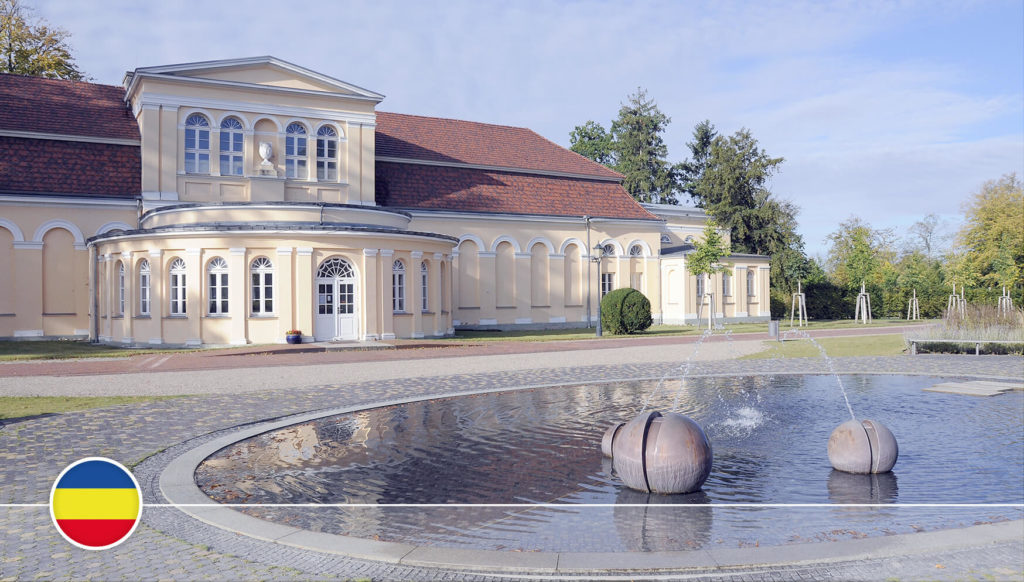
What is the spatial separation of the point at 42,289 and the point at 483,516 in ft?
106

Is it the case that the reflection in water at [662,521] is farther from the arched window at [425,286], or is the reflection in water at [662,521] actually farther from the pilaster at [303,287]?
the arched window at [425,286]

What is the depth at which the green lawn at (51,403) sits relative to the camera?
12719 millimetres

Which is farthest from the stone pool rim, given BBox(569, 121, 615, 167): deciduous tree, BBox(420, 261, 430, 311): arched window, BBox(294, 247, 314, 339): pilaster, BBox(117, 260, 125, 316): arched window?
BBox(569, 121, 615, 167): deciduous tree

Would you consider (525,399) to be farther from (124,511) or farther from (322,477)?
(124,511)

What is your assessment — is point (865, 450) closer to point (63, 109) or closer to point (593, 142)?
point (63, 109)

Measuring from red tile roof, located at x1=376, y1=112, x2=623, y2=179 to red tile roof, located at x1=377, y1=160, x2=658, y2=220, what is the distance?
1.94 ft

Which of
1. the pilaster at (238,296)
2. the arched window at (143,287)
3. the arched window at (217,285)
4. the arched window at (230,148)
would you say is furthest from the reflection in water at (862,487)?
the arched window at (230,148)

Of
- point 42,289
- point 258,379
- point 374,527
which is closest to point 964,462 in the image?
point 374,527

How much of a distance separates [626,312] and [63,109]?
27.4 meters

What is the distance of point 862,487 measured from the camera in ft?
24.9

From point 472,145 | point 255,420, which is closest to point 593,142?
point 472,145

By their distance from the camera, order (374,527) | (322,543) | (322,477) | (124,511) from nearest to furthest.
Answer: (124,511) < (322,543) < (374,527) < (322,477)

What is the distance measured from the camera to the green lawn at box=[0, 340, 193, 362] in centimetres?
2395

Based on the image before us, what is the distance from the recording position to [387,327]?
29609 millimetres
